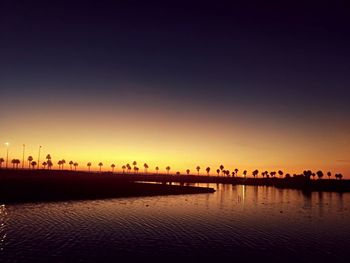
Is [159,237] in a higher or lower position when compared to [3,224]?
lower

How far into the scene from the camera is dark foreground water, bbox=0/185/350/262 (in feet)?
111

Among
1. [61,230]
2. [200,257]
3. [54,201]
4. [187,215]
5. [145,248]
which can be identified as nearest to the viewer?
[200,257]

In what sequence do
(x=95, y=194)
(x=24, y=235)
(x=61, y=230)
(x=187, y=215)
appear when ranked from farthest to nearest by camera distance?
(x=95, y=194) → (x=187, y=215) → (x=61, y=230) → (x=24, y=235)

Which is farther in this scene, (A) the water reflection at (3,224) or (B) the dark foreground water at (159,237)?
(A) the water reflection at (3,224)

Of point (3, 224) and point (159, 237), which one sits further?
point (3, 224)

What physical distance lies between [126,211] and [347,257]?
4393 centimetres

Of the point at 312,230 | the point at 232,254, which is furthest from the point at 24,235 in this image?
the point at 312,230

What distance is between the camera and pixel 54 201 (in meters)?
78.3

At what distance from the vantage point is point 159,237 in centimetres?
4350

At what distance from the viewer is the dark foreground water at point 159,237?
111 ft

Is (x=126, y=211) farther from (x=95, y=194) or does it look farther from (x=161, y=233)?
(x=95, y=194)

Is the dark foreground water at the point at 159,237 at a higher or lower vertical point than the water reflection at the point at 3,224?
lower

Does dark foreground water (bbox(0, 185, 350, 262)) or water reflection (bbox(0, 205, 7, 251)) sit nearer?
dark foreground water (bbox(0, 185, 350, 262))

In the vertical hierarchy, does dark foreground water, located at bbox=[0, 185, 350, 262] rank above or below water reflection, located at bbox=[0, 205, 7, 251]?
below
